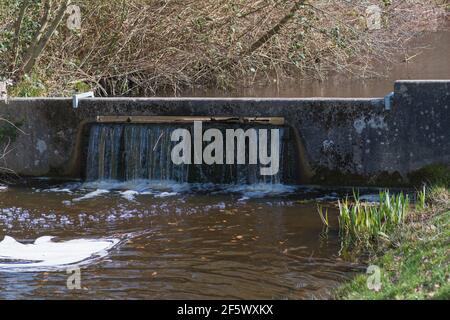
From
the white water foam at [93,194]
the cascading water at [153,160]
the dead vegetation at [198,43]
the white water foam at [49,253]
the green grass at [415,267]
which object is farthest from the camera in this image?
the dead vegetation at [198,43]

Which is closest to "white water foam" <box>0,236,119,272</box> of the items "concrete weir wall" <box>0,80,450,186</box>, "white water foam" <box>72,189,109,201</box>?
"white water foam" <box>72,189,109,201</box>

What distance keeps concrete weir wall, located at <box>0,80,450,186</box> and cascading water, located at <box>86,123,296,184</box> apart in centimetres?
19

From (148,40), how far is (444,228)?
10375 millimetres

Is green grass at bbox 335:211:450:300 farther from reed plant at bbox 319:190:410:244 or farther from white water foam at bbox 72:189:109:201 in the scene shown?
white water foam at bbox 72:189:109:201

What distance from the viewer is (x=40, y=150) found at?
11.6 m

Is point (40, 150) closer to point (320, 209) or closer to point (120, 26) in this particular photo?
point (320, 209)

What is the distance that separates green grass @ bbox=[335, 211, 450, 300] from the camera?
19.3 feet

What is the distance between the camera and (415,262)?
22.3 feet

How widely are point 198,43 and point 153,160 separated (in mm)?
6289

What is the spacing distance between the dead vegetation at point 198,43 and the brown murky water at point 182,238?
514 cm

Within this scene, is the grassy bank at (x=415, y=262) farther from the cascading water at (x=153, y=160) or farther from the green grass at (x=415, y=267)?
the cascading water at (x=153, y=160)

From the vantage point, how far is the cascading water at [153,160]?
10828 mm

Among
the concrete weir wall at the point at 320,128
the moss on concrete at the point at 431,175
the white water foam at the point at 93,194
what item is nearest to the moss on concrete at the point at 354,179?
the concrete weir wall at the point at 320,128

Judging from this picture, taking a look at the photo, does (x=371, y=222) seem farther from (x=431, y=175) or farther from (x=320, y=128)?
(x=320, y=128)
